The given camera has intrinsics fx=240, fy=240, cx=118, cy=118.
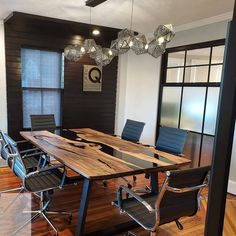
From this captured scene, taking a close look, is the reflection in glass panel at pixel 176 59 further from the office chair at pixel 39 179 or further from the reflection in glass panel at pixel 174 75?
the office chair at pixel 39 179

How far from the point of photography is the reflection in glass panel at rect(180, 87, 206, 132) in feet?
13.4

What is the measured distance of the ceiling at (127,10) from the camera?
10.6ft

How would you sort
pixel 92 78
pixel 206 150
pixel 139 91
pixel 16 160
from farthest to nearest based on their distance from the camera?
pixel 139 91, pixel 92 78, pixel 206 150, pixel 16 160

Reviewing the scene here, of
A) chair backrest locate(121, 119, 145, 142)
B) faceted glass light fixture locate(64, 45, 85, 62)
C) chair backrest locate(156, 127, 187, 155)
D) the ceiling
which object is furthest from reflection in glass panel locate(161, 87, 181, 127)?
faceted glass light fixture locate(64, 45, 85, 62)

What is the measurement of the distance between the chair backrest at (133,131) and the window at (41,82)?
5.43 feet

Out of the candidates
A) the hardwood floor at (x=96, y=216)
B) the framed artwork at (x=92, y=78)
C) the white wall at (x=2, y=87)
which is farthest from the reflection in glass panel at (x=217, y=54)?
the white wall at (x=2, y=87)

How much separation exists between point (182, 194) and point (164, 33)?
63.1 inches

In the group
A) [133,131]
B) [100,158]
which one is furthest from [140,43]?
[133,131]

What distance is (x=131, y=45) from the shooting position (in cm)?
284

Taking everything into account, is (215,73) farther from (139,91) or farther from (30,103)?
(30,103)

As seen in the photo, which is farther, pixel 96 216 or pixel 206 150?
pixel 206 150

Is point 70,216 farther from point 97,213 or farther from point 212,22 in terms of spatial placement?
point 212,22

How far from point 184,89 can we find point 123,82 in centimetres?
164

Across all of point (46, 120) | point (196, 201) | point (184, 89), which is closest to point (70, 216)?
point (196, 201)
